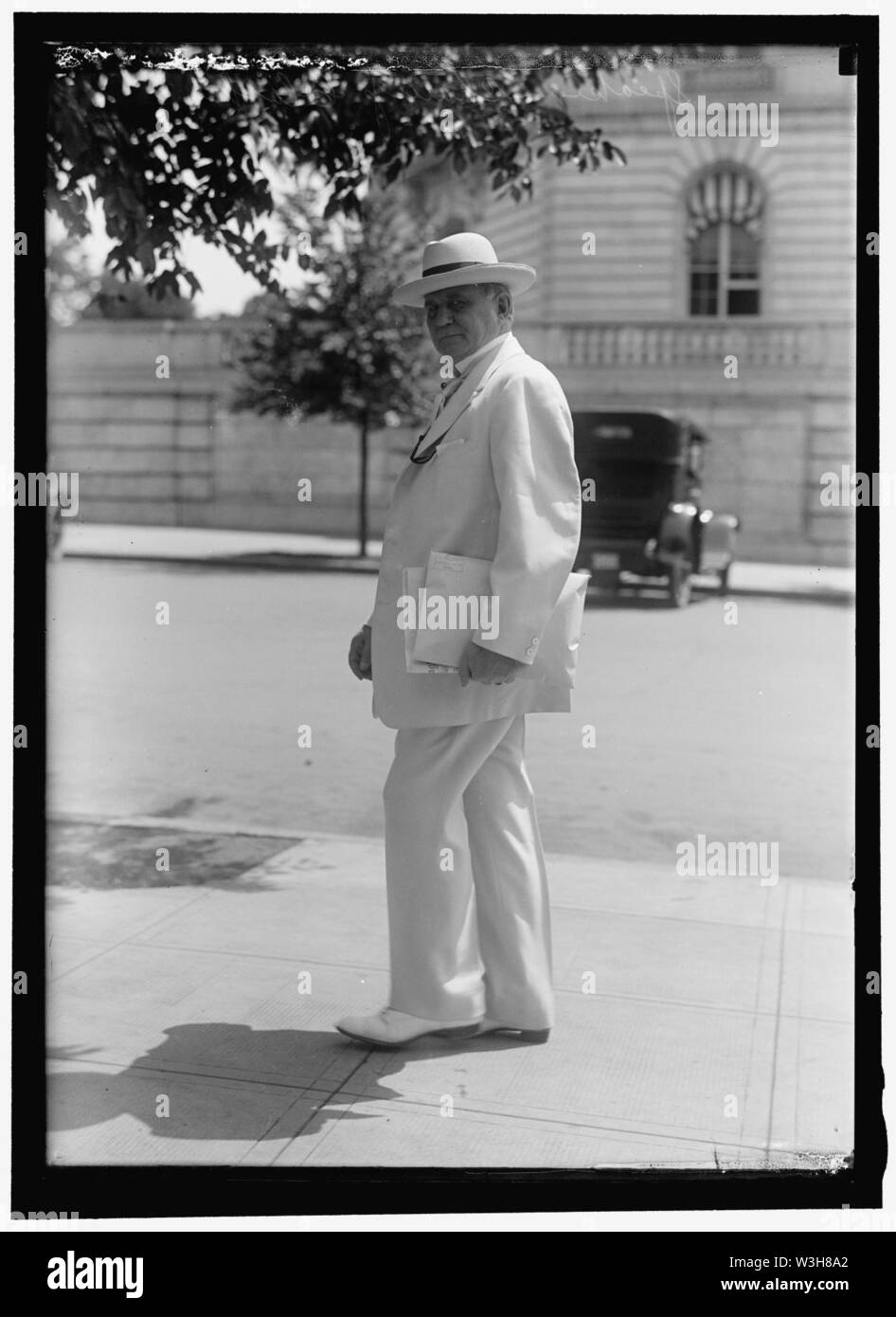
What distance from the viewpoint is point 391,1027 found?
12.6ft

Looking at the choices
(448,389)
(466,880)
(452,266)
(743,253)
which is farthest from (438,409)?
(743,253)

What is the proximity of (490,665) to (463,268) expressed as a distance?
38.1 inches

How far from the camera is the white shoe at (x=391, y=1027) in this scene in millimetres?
3844

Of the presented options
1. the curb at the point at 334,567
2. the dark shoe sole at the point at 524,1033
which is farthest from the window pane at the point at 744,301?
the dark shoe sole at the point at 524,1033

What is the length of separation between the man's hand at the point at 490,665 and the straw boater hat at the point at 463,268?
88cm

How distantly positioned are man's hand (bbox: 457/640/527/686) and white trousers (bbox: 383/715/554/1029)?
0.24m

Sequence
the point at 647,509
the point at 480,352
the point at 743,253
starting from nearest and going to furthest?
1. the point at 480,352
2. the point at 647,509
3. the point at 743,253

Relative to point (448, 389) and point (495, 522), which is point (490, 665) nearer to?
point (495, 522)

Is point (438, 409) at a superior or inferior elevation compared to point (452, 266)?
inferior

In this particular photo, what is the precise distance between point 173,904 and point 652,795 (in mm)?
3100

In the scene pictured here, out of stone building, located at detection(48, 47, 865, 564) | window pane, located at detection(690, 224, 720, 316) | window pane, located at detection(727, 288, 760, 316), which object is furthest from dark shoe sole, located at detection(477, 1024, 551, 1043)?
window pane, located at detection(727, 288, 760, 316)

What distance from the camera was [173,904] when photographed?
5016mm

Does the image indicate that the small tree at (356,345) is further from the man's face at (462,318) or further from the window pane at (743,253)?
the man's face at (462,318)
